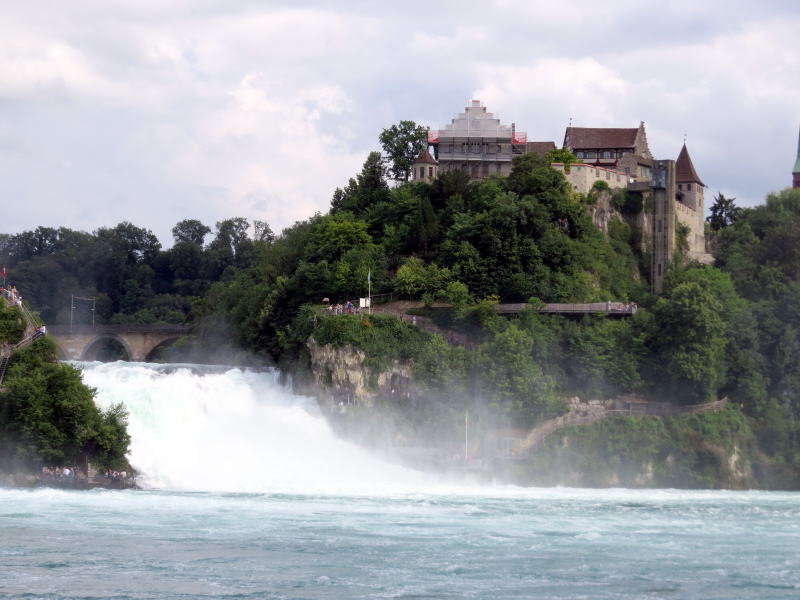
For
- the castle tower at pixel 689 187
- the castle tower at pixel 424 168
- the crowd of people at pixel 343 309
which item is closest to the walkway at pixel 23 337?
the crowd of people at pixel 343 309

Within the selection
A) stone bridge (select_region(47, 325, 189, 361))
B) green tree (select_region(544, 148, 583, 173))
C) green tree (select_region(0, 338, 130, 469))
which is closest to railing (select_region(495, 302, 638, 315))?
green tree (select_region(544, 148, 583, 173))

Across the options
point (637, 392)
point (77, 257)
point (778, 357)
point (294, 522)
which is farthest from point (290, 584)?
point (77, 257)

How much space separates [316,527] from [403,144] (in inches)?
1841

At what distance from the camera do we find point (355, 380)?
222ft

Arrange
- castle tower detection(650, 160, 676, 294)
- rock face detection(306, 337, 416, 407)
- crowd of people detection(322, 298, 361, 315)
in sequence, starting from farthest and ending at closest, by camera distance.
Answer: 1. castle tower detection(650, 160, 676, 294)
2. crowd of people detection(322, 298, 361, 315)
3. rock face detection(306, 337, 416, 407)

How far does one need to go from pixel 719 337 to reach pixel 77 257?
76.3 metres

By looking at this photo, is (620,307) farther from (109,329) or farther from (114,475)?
(109,329)

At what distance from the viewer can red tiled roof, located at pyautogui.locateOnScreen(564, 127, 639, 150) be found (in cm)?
9075

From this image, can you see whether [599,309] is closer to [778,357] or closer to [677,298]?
[677,298]

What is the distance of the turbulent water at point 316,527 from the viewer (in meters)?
38.2

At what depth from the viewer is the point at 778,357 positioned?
7269cm

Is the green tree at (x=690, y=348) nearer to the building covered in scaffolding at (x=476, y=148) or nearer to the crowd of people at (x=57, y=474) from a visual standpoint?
the building covered in scaffolding at (x=476, y=148)

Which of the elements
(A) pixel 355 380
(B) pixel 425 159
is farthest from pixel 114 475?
(B) pixel 425 159

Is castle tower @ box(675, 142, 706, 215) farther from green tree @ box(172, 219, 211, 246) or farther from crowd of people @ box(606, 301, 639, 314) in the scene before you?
green tree @ box(172, 219, 211, 246)
